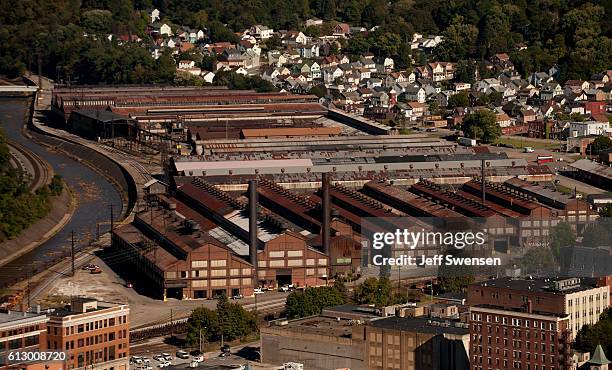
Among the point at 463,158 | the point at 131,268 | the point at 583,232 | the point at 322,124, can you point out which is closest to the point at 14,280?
the point at 131,268

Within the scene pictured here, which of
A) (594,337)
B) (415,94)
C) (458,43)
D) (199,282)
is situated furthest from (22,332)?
(458,43)

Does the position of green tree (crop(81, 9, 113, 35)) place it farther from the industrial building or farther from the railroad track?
the industrial building

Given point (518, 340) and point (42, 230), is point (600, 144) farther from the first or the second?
point (518, 340)

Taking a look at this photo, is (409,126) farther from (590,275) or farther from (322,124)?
(590,275)

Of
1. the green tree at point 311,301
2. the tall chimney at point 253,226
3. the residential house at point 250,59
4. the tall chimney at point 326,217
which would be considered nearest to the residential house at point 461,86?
the residential house at point 250,59

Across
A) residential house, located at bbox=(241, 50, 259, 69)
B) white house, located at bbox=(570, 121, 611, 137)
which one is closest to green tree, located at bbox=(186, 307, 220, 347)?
white house, located at bbox=(570, 121, 611, 137)
